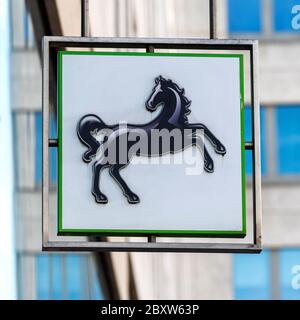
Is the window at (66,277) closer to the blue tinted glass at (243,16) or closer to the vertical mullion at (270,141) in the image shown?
the vertical mullion at (270,141)

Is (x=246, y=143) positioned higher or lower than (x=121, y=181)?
higher

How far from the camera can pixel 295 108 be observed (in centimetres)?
3166

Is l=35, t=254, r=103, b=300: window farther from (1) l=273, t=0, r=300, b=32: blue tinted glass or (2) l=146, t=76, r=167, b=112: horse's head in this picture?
(1) l=273, t=0, r=300, b=32: blue tinted glass

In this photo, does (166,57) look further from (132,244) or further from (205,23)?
(205,23)

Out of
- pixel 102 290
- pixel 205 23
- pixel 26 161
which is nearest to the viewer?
pixel 26 161

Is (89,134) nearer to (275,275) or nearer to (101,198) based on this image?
(101,198)

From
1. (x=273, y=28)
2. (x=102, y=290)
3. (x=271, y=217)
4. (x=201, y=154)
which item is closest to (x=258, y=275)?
(x=271, y=217)

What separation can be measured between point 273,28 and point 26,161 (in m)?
23.4

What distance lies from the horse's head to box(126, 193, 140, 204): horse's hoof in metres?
0.46

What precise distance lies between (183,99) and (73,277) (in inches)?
226

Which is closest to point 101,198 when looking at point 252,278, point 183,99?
point 183,99

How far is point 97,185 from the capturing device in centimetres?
754
